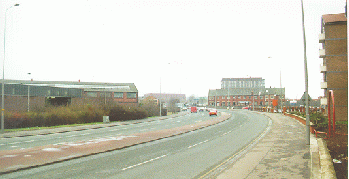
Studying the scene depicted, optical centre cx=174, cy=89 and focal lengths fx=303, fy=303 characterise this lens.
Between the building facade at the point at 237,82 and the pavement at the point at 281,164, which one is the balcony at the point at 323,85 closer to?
the pavement at the point at 281,164

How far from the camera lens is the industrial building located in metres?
45.8

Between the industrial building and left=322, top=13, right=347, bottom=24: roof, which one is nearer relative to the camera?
left=322, top=13, right=347, bottom=24: roof

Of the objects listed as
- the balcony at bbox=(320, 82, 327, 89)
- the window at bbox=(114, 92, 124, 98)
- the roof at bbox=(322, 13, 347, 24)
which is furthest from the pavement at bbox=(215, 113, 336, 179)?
the window at bbox=(114, 92, 124, 98)

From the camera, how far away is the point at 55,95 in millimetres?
58250

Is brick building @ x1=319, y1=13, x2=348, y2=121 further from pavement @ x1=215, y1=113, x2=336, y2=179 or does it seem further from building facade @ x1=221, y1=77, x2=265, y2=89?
building facade @ x1=221, y1=77, x2=265, y2=89

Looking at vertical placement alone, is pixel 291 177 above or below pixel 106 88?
below

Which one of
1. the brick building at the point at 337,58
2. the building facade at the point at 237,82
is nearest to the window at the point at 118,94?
the brick building at the point at 337,58

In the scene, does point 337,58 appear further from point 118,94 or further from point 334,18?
point 118,94

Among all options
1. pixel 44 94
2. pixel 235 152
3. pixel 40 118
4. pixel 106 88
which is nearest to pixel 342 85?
pixel 235 152

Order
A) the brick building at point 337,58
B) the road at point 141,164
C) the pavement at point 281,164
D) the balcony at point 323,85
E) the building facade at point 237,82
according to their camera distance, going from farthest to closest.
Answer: the building facade at point 237,82 < the balcony at point 323,85 < the brick building at point 337,58 < the road at point 141,164 < the pavement at point 281,164

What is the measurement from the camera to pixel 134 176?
1055 centimetres

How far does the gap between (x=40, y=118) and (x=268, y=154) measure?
2801 cm

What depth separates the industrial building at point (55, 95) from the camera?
4575cm

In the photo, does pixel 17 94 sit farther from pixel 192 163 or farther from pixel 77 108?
pixel 192 163
